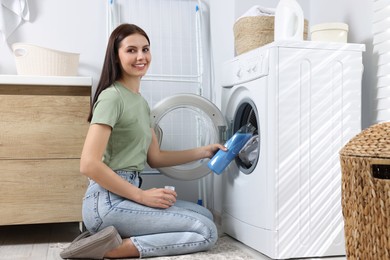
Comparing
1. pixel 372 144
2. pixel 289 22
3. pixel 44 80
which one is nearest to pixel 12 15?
pixel 44 80

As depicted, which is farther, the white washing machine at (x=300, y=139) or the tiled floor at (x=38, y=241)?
the tiled floor at (x=38, y=241)

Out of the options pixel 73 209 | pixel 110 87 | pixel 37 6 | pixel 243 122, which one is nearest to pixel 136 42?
pixel 110 87

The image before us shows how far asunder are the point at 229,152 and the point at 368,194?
0.84 metres

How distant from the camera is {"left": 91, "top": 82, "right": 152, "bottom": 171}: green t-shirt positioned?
2.11 m

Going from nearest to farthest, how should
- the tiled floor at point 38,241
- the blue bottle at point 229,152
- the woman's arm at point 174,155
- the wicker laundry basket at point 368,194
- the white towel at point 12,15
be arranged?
the wicker laundry basket at point 368,194 < the tiled floor at point 38,241 < the blue bottle at point 229,152 < the woman's arm at point 174,155 < the white towel at point 12,15

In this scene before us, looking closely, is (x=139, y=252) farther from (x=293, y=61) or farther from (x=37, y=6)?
(x=37, y=6)

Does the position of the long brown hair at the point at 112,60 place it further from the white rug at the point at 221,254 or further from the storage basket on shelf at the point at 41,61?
the white rug at the point at 221,254

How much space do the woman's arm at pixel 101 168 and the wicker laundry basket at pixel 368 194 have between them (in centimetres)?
87

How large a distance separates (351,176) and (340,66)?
2.20 feet

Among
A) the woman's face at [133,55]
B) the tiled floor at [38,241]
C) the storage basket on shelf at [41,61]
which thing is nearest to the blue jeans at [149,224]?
the tiled floor at [38,241]

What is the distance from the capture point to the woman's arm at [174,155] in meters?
2.36

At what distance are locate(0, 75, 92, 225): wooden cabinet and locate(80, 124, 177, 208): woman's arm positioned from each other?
15.3 inches

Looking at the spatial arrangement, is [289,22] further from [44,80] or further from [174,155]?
[44,80]

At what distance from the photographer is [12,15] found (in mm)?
2859
